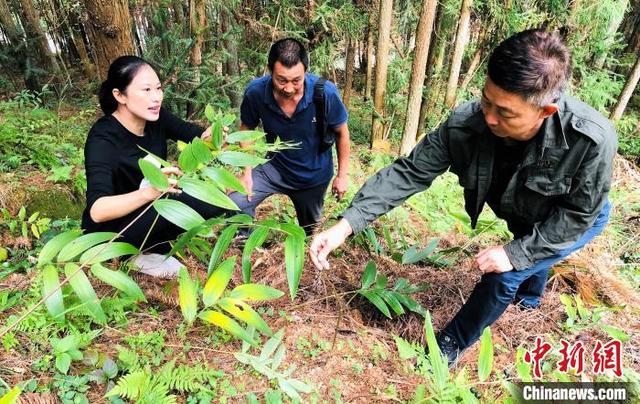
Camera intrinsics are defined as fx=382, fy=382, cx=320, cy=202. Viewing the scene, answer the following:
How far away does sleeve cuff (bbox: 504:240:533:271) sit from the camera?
205cm

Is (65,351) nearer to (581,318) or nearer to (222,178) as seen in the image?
(222,178)

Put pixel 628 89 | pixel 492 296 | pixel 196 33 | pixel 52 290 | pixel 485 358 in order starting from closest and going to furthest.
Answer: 1. pixel 52 290
2. pixel 485 358
3. pixel 492 296
4. pixel 196 33
5. pixel 628 89

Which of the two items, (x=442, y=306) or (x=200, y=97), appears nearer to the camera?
(x=442, y=306)

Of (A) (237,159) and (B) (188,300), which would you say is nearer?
(B) (188,300)

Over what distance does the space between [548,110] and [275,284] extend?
183 centimetres

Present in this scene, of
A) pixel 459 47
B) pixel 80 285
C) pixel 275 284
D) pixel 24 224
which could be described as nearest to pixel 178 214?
pixel 80 285

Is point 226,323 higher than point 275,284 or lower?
higher

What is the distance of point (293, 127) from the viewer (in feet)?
10.3

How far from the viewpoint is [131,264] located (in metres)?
2.04

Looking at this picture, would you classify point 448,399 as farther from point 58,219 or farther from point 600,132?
point 58,219

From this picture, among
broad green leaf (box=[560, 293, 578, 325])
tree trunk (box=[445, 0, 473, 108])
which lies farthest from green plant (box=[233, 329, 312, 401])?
tree trunk (box=[445, 0, 473, 108])

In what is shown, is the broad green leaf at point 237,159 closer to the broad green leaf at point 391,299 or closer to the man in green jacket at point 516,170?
the man in green jacket at point 516,170

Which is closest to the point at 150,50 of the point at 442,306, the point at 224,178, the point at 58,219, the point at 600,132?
the point at 58,219

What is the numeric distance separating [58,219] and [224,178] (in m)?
2.93
